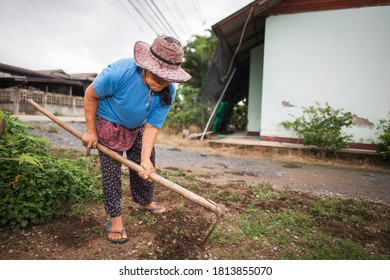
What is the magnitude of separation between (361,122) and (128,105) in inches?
229

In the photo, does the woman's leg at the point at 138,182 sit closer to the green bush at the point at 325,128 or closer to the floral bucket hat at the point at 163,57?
the floral bucket hat at the point at 163,57

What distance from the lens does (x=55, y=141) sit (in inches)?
225

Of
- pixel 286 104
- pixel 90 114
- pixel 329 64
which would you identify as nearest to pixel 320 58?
pixel 329 64

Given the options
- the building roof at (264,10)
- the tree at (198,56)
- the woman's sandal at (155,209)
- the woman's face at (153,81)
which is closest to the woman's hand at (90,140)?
the woman's face at (153,81)

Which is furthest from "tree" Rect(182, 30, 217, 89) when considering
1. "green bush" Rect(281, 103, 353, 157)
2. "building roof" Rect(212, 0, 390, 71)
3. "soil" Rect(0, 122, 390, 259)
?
"soil" Rect(0, 122, 390, 259)

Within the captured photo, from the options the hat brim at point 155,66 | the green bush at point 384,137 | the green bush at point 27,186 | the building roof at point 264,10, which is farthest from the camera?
the building roof at point 264,10

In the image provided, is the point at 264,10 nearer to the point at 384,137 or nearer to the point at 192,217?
the point at 384,137

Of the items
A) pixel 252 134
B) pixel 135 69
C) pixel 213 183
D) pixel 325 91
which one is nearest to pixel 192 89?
pixel 252 134

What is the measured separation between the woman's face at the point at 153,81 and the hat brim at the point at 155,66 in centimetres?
10

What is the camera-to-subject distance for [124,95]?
1840 mm

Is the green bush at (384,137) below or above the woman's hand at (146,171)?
above

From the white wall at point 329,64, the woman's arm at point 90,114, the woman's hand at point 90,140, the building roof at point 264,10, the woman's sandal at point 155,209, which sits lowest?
the woman's sandal at point 155,209

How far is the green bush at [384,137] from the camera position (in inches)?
190
